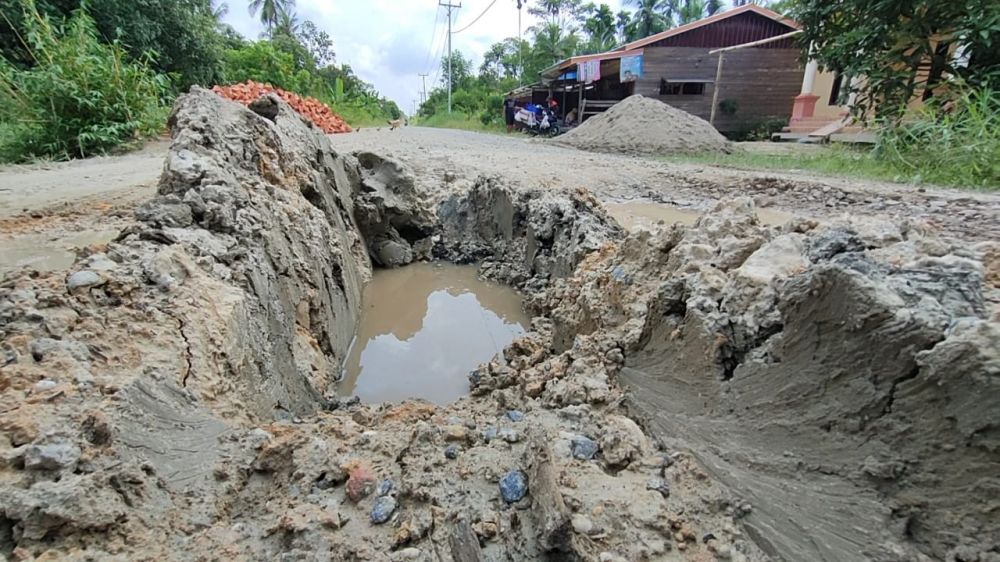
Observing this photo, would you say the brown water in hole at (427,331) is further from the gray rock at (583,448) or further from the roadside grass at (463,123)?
the roadside grass at (463,123)

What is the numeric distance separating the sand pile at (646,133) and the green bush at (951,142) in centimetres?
497

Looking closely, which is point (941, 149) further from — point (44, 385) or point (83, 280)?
point (44, 385)

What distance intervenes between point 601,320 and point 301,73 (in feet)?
64.2

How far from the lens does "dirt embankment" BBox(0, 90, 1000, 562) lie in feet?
3.77

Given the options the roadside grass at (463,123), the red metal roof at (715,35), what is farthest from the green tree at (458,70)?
the red metal roof at (715,35)

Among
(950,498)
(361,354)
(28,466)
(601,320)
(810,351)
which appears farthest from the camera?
(361,354)

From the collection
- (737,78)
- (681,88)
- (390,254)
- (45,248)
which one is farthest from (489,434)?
(737,78)

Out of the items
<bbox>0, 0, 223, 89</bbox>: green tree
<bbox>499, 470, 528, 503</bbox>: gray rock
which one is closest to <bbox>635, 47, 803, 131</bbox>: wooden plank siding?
<bbox>0, 0, 223, 89</bbox>: green tree

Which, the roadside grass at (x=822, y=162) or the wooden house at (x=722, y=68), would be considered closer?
the roadside grass at (x=822, y=162)

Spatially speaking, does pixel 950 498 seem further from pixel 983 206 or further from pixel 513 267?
pixel 983 206

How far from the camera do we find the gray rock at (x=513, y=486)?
1427 millimetres

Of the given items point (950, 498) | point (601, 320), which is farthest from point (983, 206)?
point (950, 498)

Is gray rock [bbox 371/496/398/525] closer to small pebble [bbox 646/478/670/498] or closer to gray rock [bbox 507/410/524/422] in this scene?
gray rock [bbox 507/410/524/422]

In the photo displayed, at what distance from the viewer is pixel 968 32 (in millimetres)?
7352
